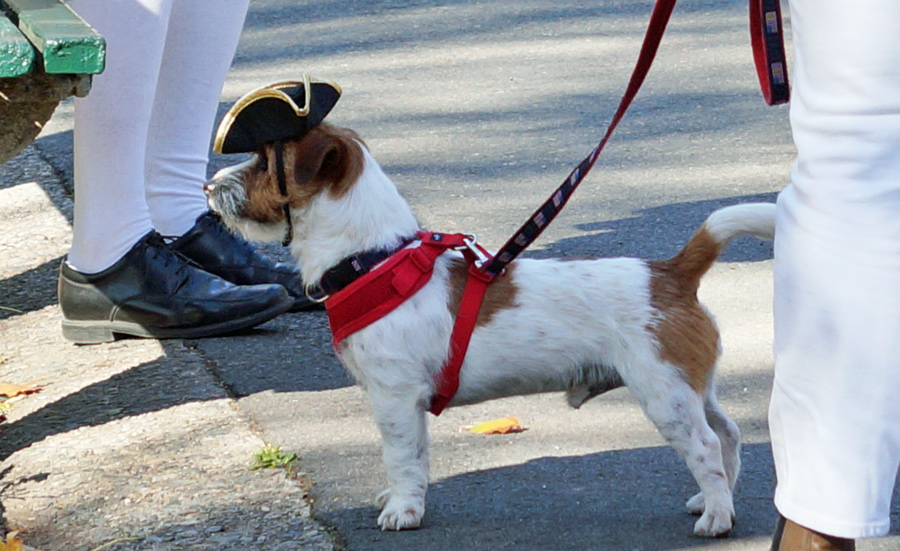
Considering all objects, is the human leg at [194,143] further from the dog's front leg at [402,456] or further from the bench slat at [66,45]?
the bench slat at [66,45]

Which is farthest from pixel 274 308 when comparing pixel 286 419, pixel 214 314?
pixel 286 419

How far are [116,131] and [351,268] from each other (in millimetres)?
1043

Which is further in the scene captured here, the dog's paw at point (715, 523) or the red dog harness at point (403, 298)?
the red dog harness at point (403, 298)

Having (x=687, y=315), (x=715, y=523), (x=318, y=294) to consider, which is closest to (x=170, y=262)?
(x=318, y=294)

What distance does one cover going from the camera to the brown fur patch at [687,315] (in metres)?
2.49

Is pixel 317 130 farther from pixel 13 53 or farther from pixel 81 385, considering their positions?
pixel 81 385

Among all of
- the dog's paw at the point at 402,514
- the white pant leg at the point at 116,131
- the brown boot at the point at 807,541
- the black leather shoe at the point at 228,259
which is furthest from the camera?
the black leather shoe at the point at 228,259

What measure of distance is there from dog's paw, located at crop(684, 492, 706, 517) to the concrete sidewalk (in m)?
0.76

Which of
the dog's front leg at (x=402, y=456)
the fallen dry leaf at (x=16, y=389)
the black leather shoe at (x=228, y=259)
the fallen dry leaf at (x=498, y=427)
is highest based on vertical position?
the dog's front leg at (x=402, y=456)

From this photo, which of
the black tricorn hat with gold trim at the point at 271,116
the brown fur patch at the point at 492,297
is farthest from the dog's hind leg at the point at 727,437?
the black tricorn hat with gold trim at the point at 271,116

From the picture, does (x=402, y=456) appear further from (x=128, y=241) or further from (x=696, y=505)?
(x=128, y=241)

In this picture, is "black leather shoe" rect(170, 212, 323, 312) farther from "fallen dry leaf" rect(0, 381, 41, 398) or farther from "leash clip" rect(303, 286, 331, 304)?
"leash clip" rect(303, 286, 331, 304)

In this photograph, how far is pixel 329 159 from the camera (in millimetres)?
2613

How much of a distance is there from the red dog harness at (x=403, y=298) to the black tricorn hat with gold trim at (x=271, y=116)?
351 mm
